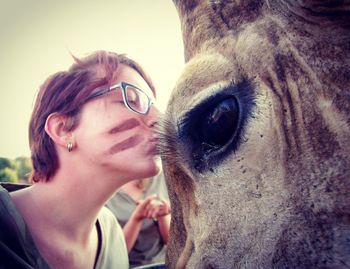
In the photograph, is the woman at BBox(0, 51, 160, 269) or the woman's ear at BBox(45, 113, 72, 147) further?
the woman's ear at BBox(45, 113, 72, 147)

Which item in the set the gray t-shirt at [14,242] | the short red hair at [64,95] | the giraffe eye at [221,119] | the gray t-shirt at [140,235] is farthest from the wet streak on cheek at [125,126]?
the gray t-shirt at [140,235]

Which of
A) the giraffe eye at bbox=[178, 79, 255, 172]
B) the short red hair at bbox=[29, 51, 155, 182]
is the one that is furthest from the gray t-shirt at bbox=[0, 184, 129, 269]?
the giraffe eye at bbox=[178, 79, 255, 172]

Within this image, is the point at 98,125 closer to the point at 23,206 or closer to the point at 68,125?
the point at 68,125

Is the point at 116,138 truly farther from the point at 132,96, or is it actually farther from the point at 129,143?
the point at 132,96

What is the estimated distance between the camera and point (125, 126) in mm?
2145

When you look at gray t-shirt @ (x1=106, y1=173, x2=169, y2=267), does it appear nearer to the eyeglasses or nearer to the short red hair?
the short red hair

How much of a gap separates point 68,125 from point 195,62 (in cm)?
120

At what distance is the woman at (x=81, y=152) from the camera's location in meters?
2.14

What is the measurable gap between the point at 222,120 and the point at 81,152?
50.3 inches

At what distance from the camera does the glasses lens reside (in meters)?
2.15

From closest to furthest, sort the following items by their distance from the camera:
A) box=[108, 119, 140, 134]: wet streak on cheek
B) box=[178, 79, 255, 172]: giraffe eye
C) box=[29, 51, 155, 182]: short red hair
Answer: box=[178, 79, 255, 172]: giraffe eye < box=[108, 119, 140, 134]: wet streak on cheek < box=[29, 51, 155, 182]: short red hair

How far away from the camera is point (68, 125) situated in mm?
2297

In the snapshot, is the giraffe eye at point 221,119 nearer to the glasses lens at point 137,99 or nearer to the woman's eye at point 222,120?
the woman's eye at point 222,120

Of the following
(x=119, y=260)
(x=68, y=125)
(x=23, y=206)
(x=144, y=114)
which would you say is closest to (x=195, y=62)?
(x=144, y=114)
